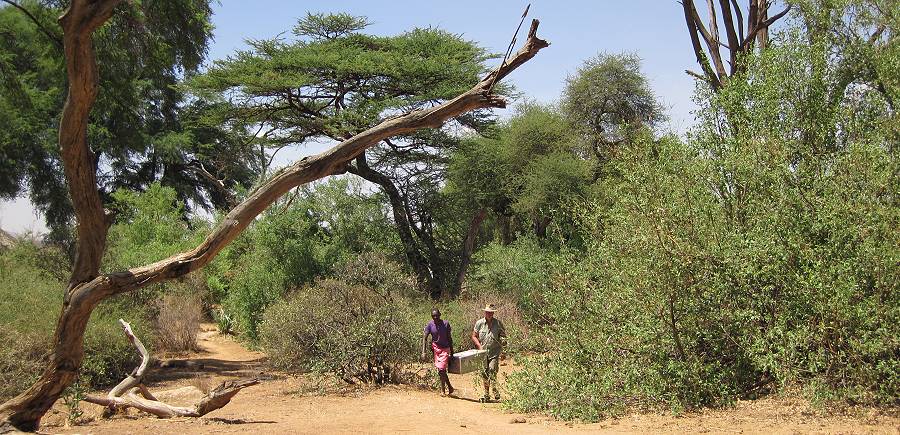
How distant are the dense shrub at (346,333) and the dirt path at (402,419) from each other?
47 centimetres

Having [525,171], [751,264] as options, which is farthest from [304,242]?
[751,264]

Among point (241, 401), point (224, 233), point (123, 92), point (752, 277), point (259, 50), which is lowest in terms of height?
point (241, 401)

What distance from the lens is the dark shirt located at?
1173 centimetres

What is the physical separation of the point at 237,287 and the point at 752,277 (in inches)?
519

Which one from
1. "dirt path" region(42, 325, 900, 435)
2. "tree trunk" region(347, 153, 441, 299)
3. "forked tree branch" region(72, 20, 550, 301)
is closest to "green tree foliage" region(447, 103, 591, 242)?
"tree trunk" region(347, 153, 441, 299)

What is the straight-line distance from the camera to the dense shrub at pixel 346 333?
12094mm

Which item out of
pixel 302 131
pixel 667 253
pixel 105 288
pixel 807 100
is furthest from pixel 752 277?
pixel 302 131

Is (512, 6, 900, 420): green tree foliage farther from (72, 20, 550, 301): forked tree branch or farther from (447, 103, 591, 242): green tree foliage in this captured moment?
(447, 103, 591, 242): green tree foliage

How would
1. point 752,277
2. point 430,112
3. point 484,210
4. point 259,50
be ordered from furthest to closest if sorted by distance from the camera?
point 484,210 < point 259,50 < point 752,277 < point 430,112

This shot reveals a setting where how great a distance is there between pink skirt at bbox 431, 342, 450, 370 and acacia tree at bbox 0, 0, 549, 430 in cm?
502

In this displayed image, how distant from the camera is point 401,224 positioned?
20.7 metres

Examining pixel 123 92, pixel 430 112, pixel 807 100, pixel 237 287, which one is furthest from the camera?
pixel 237 287

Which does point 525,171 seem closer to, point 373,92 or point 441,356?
point 373,92

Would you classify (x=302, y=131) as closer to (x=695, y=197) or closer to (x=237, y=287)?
(x=237, y=287)
